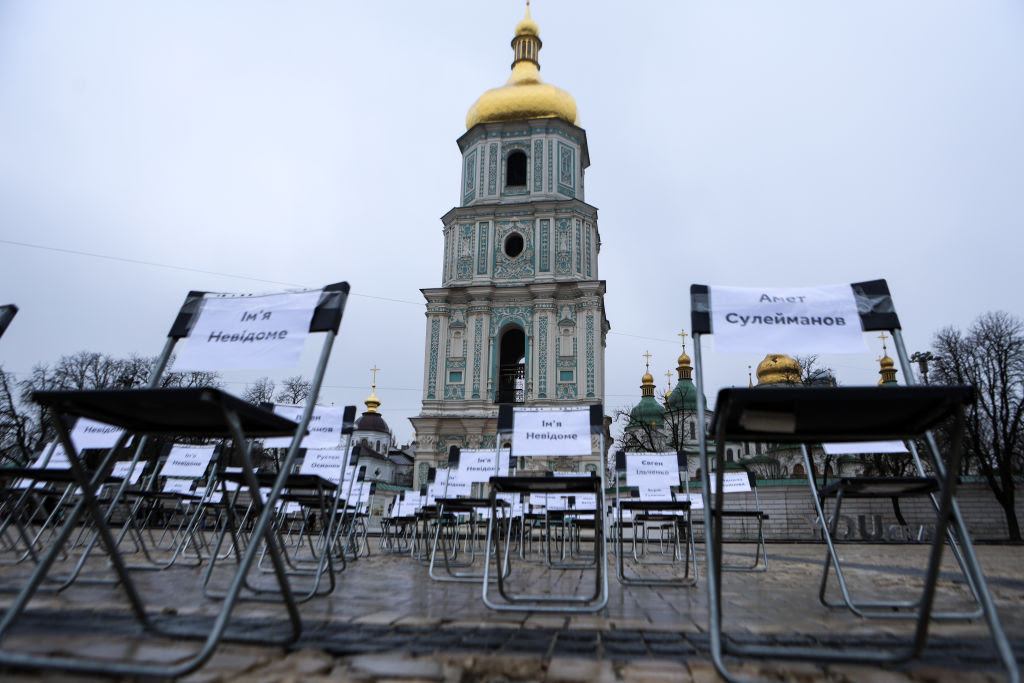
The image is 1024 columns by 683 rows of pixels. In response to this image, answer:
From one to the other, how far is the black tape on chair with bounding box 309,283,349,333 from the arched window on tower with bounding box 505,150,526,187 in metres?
30.1

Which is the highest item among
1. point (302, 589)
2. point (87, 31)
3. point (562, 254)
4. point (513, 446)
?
point (562, 254)

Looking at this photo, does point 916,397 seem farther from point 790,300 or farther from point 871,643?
point 871,643

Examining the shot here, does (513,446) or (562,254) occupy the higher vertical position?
(562,254)

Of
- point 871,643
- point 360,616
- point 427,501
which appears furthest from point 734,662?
point 427,501

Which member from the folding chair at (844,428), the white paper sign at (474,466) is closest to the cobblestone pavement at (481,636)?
the folding chair at (844,428)

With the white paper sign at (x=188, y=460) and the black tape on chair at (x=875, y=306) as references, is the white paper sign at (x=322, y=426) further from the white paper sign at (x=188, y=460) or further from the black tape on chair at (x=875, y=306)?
the black tape on chair at (x=875, y=306)

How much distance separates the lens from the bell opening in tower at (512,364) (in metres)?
30.9

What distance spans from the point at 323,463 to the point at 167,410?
4.38 meters

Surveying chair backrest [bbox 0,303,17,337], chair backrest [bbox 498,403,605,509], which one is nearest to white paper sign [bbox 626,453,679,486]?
chair backrest [bbox 498,403,605,509]

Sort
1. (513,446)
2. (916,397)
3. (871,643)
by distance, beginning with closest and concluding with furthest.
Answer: (916,397), (871,643), (513,446)

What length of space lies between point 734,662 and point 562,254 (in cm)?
2765

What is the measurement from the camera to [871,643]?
2434mm

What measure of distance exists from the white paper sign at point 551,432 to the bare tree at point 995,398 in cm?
2255

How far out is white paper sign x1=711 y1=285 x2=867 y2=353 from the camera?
2518 millimetres
